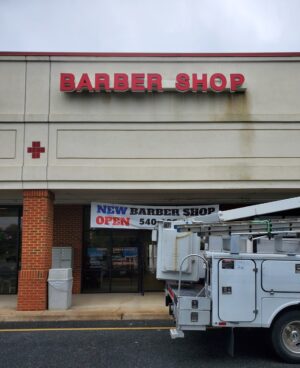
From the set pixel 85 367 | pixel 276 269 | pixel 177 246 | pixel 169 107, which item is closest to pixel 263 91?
pixel 169 107

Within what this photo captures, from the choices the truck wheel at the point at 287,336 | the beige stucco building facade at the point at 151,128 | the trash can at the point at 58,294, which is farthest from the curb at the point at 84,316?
the truck wheel at the point at 287,336

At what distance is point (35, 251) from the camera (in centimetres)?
1259

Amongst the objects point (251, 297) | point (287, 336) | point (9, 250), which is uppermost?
point (9, 250)

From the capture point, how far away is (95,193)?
45.3 feet

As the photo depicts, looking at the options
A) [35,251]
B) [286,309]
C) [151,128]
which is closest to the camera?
[286,309]

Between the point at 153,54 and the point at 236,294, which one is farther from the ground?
the point at 153,54

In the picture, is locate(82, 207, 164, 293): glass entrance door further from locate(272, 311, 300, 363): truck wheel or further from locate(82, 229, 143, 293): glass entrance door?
locate(272, 311, 300, 363): truck wheel

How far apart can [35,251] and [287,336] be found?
292 inches

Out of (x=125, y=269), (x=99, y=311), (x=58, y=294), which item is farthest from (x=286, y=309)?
(x=125, y=269)

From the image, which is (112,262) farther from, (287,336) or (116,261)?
(287,336)

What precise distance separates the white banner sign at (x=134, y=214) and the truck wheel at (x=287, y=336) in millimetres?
7041

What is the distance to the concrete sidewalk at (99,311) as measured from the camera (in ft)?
37.9

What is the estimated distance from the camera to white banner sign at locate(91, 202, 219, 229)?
14.2 metres

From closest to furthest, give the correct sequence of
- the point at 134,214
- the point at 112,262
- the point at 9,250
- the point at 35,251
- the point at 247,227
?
1. the point at 247,227
2. the point at 35,251
3. the point at 134,214
4. the point at 9,250
5. the point at 112,262
